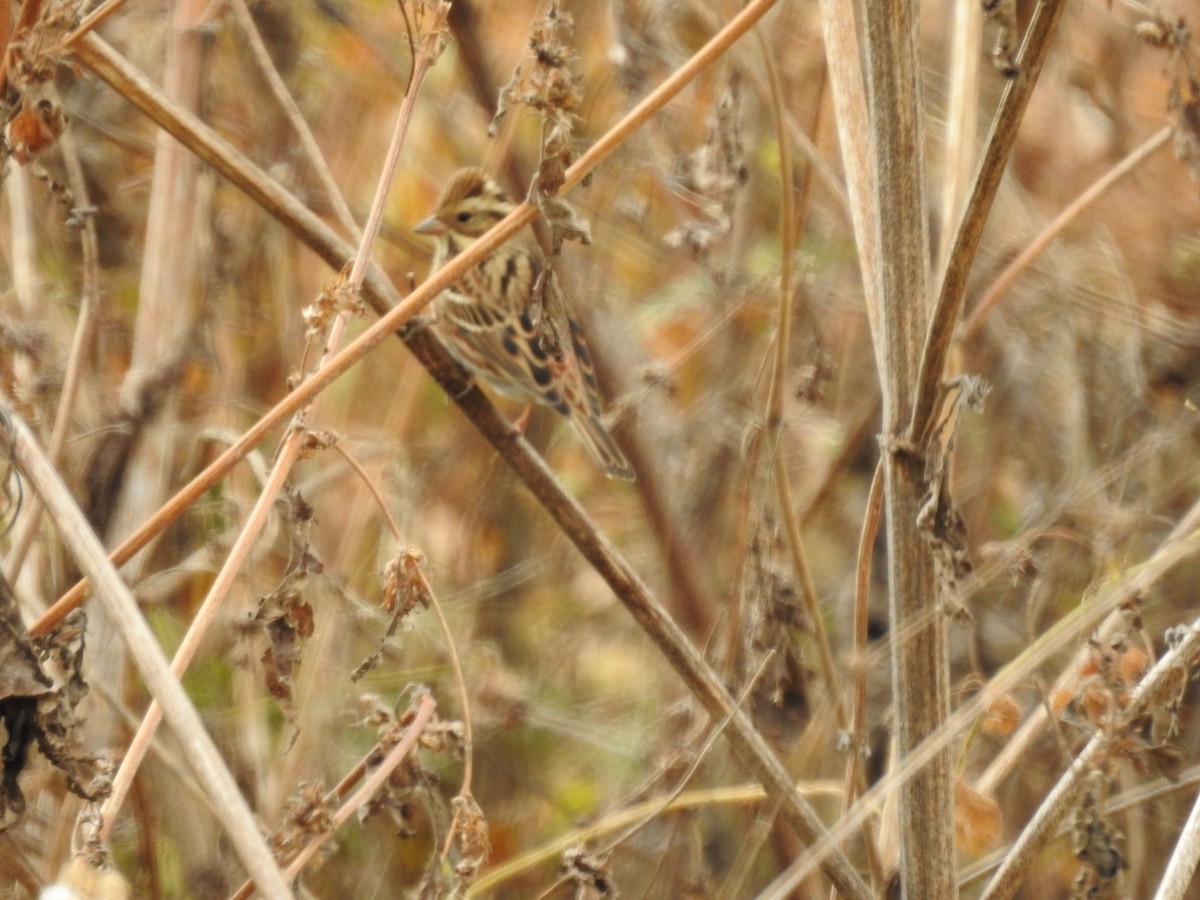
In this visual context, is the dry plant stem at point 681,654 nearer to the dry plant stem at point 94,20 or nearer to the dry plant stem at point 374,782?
the dry plant stem at point 374,782

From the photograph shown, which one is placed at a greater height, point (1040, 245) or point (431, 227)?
point (431, 227)

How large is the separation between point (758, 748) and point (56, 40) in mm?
1202

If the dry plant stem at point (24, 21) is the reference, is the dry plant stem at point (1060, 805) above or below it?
below

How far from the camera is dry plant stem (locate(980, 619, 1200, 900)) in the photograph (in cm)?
161

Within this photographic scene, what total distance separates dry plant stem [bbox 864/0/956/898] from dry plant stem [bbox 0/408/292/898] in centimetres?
70

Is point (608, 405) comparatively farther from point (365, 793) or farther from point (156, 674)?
point (156, 674)

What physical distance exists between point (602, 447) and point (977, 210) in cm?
210

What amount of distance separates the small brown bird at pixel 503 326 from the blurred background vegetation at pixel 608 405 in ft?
0.40

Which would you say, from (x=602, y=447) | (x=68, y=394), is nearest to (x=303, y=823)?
(x=68, y=394)

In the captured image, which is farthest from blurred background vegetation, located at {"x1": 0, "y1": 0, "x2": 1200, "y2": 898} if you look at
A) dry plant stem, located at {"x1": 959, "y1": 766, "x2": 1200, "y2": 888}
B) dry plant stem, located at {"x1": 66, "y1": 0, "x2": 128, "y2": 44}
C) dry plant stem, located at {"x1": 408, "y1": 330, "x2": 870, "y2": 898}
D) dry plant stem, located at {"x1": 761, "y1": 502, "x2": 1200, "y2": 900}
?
dry plant stem, located at {"x1": 66, "y1": 0, "x2": 128, "y2": 44}

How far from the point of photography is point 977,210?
1.32 meters

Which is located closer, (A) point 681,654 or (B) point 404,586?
(B) point 404,586

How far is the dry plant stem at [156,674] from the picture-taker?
1328 millimetres

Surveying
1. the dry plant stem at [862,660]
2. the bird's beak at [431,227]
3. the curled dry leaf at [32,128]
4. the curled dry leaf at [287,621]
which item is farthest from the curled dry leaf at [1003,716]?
the bird's beak at [431,227]
